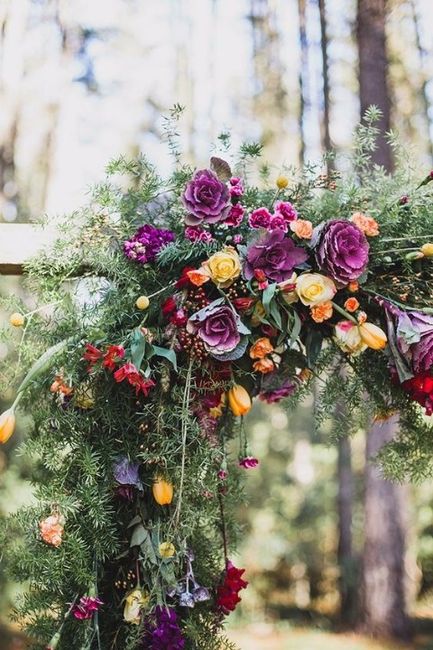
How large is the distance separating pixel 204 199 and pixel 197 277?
0.19 m

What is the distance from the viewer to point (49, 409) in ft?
5.83

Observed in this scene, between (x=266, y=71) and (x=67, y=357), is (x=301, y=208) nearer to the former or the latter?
(x=67, y=357)

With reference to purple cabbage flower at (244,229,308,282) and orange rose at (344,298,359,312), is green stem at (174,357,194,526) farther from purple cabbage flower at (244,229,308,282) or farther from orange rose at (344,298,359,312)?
orange rose at (344,298,359,312)

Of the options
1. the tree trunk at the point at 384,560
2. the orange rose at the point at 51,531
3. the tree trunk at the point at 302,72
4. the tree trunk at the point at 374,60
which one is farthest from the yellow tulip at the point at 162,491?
the tree trunk at the point at 302,72

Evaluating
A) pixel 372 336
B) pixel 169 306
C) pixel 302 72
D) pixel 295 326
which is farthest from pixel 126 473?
pixel 302 72

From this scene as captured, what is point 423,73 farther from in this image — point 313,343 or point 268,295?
point 268,295

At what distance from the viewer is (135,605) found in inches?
64.8

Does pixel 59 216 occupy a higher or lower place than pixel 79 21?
lower

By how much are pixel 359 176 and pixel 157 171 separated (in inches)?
24.1

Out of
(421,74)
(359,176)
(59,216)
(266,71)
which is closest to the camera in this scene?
(59,216)

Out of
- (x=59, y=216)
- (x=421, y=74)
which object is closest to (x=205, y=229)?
(x=59, y=216)

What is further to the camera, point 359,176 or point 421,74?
point 421,74

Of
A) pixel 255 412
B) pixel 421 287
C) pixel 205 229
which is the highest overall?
pixel 205 229

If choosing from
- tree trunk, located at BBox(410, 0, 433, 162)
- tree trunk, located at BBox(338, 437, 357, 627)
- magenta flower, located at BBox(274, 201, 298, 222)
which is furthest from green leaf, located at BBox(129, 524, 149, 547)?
tree trunk, located at BBox(410, 0, 433, 162)
